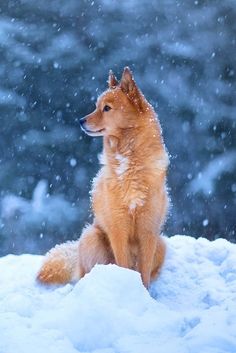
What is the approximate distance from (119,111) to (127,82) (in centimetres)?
28

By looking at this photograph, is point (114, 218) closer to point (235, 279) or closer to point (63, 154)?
point (235, 279)

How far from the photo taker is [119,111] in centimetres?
488

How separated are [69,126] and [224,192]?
4.79 meters

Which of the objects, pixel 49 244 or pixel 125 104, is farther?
pixel 49 244

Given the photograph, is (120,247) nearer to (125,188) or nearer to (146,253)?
(146,253)

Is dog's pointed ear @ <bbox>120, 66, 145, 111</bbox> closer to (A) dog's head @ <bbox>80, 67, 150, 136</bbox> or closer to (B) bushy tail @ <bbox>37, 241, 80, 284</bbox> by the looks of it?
(A) dog's head @ <bbox>80, 67, 150, 136</bbox>

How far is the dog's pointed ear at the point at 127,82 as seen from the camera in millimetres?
4836

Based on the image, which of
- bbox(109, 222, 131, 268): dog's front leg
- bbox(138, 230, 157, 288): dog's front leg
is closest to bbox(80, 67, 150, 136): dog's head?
bbox(109, 222, 131, 268): dog's front leg

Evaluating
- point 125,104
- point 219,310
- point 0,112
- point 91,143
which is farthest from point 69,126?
point 219,310

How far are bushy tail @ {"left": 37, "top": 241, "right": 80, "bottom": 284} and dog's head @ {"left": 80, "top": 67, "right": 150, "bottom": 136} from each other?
1.30 metres

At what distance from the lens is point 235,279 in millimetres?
5066

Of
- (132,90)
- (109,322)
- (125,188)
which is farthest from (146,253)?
(109,322)

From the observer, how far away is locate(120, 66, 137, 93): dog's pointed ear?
15.9 feet

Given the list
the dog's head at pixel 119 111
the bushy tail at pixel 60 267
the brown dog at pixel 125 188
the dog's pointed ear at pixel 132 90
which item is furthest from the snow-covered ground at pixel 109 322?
the dog's pointed ear at pixel 132 90
